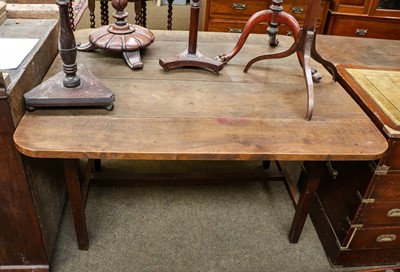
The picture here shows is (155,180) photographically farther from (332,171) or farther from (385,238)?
(385,238)

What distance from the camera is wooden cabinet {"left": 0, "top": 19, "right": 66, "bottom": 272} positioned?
111 cm

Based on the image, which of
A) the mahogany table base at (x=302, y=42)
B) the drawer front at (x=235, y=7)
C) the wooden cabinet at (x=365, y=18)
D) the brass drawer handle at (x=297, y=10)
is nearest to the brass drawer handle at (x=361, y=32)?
the wooden cabinet at (x=365, y=18)

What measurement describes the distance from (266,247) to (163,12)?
3374 mm

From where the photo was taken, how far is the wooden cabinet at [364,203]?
131 cm

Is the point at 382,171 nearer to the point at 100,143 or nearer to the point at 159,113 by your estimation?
the point at 159,113

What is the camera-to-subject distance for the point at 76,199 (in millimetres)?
1384

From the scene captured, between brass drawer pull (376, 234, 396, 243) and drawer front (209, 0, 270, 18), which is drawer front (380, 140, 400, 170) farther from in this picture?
drawer front (209, 0, 270, 18)

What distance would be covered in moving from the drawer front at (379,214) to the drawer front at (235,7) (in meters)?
1.85

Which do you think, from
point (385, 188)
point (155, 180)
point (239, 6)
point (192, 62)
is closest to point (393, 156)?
point (385, 188)

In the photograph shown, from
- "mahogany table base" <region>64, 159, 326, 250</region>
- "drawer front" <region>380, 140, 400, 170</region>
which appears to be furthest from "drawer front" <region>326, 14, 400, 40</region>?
"drawer front" <region>380, 140, 400, 170</region>

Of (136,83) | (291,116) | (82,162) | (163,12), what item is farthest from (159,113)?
(163,12)

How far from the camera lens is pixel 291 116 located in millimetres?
1257

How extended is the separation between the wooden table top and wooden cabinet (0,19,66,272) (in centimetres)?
7

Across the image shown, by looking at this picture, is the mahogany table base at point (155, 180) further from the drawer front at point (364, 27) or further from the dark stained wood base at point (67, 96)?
the drawer front at point (364, 27)
